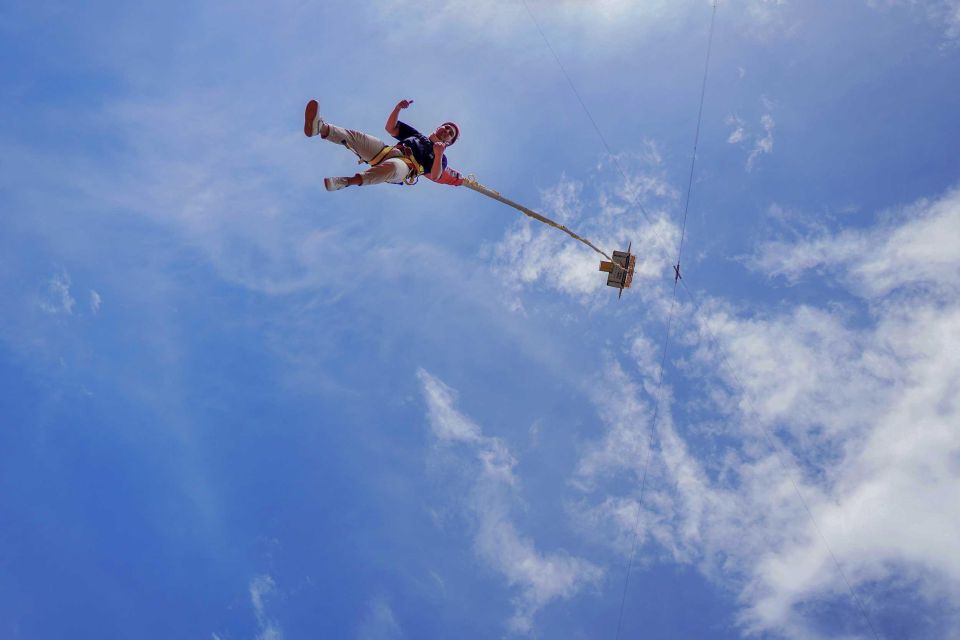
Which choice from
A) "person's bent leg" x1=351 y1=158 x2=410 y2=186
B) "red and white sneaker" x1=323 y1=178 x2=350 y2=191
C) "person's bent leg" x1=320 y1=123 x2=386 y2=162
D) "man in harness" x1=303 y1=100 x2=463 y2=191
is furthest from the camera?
"person's bent leg" x1=320 y1=123 x2=386 y2=162

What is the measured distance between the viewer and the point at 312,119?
25.9 feet

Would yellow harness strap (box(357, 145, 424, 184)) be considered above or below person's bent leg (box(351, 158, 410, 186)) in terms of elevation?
above

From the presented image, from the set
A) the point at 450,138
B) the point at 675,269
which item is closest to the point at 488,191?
the point at 450,138

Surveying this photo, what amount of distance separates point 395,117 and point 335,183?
2.69 meters

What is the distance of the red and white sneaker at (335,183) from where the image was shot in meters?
6.88

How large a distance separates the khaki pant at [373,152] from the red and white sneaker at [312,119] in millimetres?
274

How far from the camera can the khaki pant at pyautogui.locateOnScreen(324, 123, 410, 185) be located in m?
8.02

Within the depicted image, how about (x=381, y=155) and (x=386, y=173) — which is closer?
(x=386, y=173)

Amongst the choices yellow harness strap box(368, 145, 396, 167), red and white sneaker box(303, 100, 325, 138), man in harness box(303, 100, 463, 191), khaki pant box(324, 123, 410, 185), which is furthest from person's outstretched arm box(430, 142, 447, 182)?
red and white sneaker box(303, 100, 325, 138)

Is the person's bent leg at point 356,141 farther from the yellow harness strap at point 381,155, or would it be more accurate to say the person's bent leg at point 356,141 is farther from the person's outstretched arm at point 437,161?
the person's outstretched arm at point 437,161

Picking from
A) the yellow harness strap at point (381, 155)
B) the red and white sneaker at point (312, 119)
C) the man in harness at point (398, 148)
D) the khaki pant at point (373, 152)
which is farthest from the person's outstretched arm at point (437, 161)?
the red and white sneaker at point (312, 119)

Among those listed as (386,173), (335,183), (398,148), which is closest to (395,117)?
(398,148)

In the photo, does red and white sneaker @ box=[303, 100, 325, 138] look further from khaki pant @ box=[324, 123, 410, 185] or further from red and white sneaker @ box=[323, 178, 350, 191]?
red and white sneaker @ box=[323, 178, 350, 191]

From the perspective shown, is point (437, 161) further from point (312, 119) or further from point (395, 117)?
point (312, 119)
